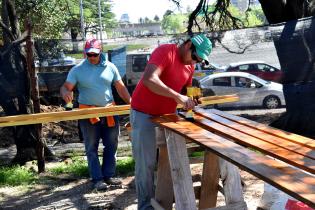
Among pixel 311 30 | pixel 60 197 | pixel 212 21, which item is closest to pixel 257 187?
pixel 60 197

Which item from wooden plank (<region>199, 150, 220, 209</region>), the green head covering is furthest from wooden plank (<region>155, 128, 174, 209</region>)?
the green head covering

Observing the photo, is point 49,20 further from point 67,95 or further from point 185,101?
point 185,101

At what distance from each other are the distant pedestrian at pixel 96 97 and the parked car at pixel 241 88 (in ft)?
12.0

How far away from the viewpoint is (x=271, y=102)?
29.6 ft

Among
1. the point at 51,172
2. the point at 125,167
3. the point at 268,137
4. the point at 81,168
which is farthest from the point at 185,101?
the point at 51,172

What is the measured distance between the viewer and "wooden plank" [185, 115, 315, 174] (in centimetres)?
241

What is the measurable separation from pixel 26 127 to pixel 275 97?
410 centimetres

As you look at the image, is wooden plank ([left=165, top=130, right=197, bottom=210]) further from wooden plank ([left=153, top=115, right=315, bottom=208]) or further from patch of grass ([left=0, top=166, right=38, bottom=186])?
patch of grass ([left=0, top=166, right=38, bottom=186])

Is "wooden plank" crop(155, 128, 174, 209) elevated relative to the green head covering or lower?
lower

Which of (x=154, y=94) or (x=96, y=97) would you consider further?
(x=96, y=97)

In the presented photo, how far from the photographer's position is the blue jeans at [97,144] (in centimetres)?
534

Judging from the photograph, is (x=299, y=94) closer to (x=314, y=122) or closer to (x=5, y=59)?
(x=314, y=122)

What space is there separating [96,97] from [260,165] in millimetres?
3183

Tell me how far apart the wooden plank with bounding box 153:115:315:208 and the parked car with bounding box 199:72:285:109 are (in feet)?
17.9
